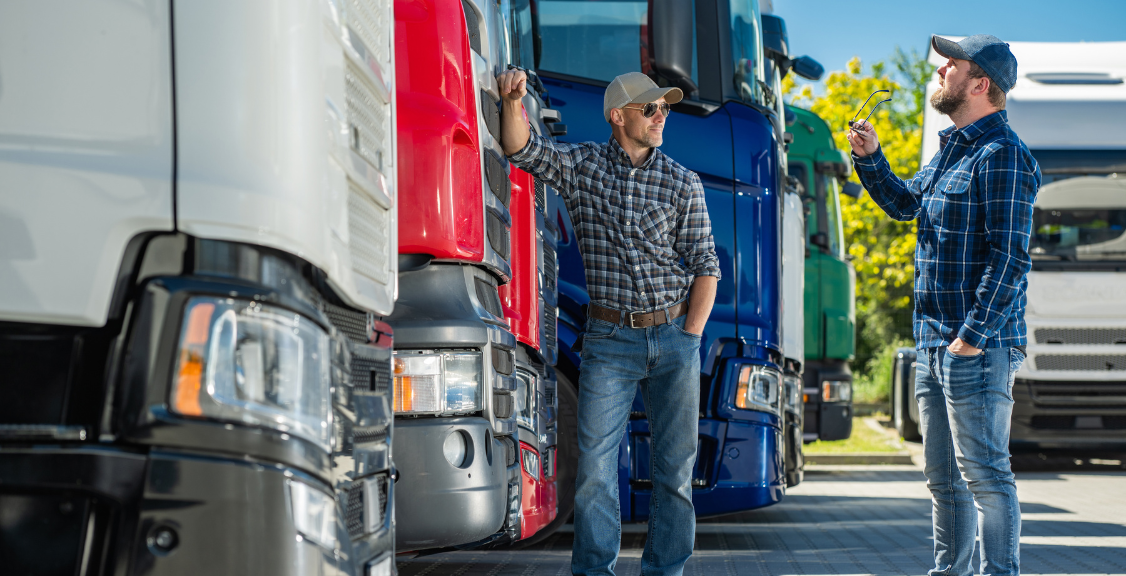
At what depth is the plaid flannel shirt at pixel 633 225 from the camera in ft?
15.0

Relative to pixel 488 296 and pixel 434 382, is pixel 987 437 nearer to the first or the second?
pixel 488 296

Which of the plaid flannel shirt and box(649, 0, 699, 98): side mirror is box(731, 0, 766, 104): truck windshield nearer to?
box(649, 0, 699, 98): side mirror

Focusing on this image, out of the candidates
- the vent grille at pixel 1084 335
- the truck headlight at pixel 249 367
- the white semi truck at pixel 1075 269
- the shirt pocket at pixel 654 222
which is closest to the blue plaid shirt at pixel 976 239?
the shirt pocket at pixel 654 222

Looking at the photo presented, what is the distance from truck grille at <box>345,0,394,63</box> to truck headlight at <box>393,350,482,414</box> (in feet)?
2.44

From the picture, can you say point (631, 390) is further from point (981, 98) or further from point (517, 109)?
point (981, 98)

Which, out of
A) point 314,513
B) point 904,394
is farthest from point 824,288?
point 314,513

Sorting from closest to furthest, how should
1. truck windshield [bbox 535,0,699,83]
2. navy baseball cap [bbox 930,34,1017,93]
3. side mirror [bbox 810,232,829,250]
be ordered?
1. navy baseball cap [bbox 930,34,1017,93]
2. truck windshield [bbox 535,0,699,83]
3. side mirror [bbox 810,232,829,250]

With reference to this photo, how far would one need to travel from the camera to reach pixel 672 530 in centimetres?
460

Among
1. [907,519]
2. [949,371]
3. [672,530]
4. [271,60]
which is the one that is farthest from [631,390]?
[907,519]

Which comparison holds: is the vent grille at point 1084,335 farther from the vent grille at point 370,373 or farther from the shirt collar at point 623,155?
the vent grille at point 370,373

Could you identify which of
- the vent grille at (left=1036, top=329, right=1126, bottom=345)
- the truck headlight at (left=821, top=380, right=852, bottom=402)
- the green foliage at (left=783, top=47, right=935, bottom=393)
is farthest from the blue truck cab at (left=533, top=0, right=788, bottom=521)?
the green foliage at (left=783, top=47, right=935, bottom=393)

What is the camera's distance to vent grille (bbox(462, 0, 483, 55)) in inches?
134

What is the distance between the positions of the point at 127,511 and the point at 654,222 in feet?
10.2

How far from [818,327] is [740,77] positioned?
16.9 ft
